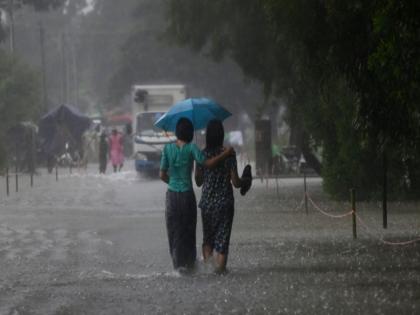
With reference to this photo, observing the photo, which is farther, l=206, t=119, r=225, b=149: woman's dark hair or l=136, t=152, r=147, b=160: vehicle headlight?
l=136, t=152, r=147, b=160: vehicle headlight

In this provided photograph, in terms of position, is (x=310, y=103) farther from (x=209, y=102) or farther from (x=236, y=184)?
(x=236, y=184)

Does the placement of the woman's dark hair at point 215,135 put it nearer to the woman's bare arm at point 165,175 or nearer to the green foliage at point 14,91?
the woman's bare arm at point 165,175

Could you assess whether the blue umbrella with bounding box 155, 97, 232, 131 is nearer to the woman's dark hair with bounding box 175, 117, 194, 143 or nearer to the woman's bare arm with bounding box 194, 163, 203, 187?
the woman's dark hair with bounding box 175, 117, 194, 143

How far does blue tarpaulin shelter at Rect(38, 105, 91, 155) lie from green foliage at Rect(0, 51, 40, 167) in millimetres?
1142

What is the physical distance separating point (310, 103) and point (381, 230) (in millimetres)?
7621

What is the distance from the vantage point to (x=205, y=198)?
51.6 feet

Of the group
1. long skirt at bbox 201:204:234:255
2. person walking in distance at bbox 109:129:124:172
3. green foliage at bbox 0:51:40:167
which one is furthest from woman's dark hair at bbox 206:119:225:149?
green foliage at bbox 0:51:40:167

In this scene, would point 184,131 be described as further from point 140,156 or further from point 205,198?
point 140,156

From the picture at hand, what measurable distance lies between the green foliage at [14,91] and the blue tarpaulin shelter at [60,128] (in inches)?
44.9

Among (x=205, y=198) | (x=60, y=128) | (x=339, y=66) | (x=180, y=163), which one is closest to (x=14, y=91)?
Answer: (x=60, y=128)

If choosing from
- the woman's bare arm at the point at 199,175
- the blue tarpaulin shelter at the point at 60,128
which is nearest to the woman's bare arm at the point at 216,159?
the woman's bare arm at the point at 199,175

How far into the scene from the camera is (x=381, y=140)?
1923 centimetres

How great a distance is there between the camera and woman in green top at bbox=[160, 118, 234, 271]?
51.3ft

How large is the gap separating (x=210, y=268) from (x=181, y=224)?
75 cm
